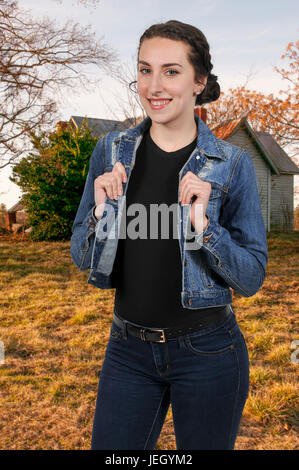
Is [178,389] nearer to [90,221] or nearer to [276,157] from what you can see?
[90,221]

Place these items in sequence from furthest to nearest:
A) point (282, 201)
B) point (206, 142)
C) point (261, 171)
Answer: point (282, 201), point (261, 171), point (206, 142)

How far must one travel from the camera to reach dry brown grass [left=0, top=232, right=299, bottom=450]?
13.5 feet

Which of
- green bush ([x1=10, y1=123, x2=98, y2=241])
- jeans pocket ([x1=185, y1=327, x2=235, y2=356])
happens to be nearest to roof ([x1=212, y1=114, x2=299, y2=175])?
green bush ([x1=10, y1=123, x2=98, y2=241])

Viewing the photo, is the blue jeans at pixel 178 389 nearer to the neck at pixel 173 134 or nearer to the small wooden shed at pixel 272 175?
the neck at pixel 173 134

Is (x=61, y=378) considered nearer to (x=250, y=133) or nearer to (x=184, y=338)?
(x=184, y=338)

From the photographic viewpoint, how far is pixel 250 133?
73.8 feet

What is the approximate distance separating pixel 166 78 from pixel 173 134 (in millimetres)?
246

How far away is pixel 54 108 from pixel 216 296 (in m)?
14.0

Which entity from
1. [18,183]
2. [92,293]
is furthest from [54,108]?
[92,293]

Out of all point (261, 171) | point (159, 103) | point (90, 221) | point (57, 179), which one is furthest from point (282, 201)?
point (90, 221)

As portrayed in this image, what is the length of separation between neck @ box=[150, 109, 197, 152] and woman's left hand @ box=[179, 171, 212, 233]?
32cm

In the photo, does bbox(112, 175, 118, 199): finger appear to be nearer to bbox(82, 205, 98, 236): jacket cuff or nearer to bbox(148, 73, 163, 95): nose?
bbox(82, 205, 98, 236): jacket cuff

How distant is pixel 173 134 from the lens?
2.02 metres

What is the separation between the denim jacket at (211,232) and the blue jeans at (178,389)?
0.18 m
